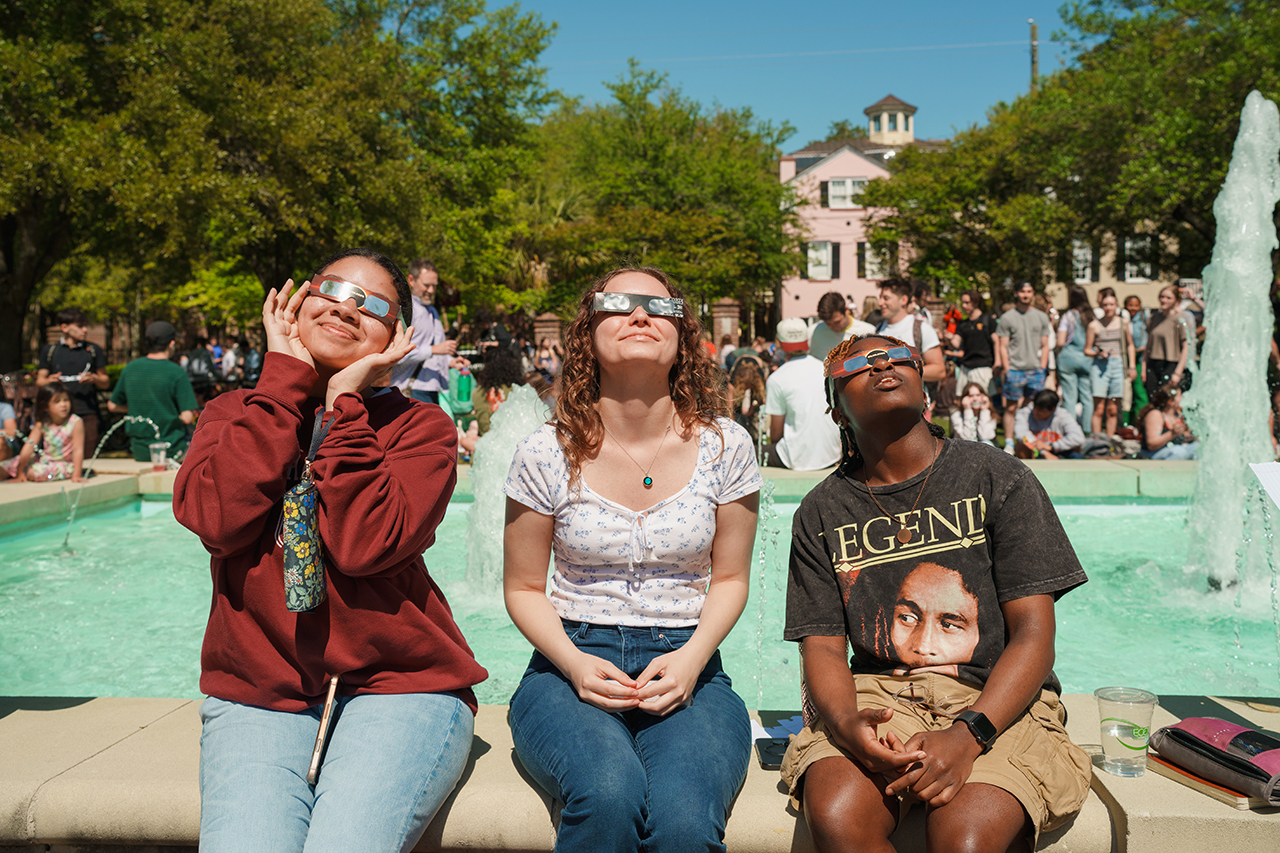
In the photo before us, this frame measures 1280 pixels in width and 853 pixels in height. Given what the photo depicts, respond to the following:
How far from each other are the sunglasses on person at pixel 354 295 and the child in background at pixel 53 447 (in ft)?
22.3

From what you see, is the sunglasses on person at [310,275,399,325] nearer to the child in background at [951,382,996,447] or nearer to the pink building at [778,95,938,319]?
the child in background at [951,382,996,447]

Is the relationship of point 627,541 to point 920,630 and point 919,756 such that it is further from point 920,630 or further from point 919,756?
point 919,756

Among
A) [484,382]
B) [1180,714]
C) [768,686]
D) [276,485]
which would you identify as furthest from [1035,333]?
[276,485]

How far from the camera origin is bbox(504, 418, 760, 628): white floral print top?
255 cm

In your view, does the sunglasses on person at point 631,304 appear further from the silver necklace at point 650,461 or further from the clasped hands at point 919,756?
the clasped hands at point 919,756

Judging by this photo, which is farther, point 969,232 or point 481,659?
point 969,232

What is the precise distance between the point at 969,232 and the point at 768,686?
125 ft

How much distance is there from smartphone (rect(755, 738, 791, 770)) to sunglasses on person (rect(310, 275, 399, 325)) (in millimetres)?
1600

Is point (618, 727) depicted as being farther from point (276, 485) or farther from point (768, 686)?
point (768, 686)

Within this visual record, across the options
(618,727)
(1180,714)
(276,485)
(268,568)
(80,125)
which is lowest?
(1180,714)

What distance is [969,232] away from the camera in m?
39.1

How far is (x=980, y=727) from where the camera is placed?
2160 millimetres

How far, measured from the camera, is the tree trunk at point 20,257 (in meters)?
15.1

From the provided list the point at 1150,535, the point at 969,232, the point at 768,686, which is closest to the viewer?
the point at 768,686
